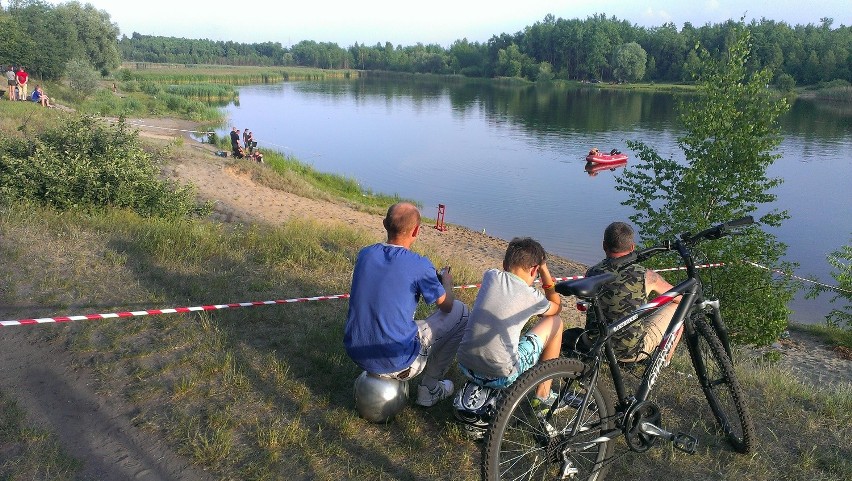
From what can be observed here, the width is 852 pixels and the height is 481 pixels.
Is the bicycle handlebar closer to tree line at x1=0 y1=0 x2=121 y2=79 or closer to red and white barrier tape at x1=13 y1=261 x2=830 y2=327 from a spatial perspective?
red and white barrier tape at x1=13 y1=261 x2=830 y2=327

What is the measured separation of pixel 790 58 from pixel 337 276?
109m

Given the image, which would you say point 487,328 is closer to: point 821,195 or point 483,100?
point 821,195

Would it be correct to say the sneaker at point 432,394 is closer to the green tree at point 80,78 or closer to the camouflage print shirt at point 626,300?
the camouflage print shirt at point 626,300

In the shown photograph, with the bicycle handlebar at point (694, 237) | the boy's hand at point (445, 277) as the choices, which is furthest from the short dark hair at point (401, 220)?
the bicycle handlebar at point (694, 237)

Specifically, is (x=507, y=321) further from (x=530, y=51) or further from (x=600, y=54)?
(x=530, y=51)

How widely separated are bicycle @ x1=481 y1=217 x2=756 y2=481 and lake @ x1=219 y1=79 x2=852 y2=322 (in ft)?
46.4

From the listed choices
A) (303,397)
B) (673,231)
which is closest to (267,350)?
(303,397)

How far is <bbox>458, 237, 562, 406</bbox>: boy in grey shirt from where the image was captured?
3623 mm

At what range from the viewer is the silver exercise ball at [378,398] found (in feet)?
12.6

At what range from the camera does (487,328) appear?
3.65 m

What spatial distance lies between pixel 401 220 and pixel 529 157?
34.5 metres

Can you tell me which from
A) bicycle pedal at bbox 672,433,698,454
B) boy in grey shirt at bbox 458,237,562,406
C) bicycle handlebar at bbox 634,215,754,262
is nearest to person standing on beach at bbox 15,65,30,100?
boy in grey shirt at bbox 458,237,562,406

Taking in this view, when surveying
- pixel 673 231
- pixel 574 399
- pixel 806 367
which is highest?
pixel 574 399

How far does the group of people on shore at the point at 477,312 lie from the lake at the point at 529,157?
46.7 ft
